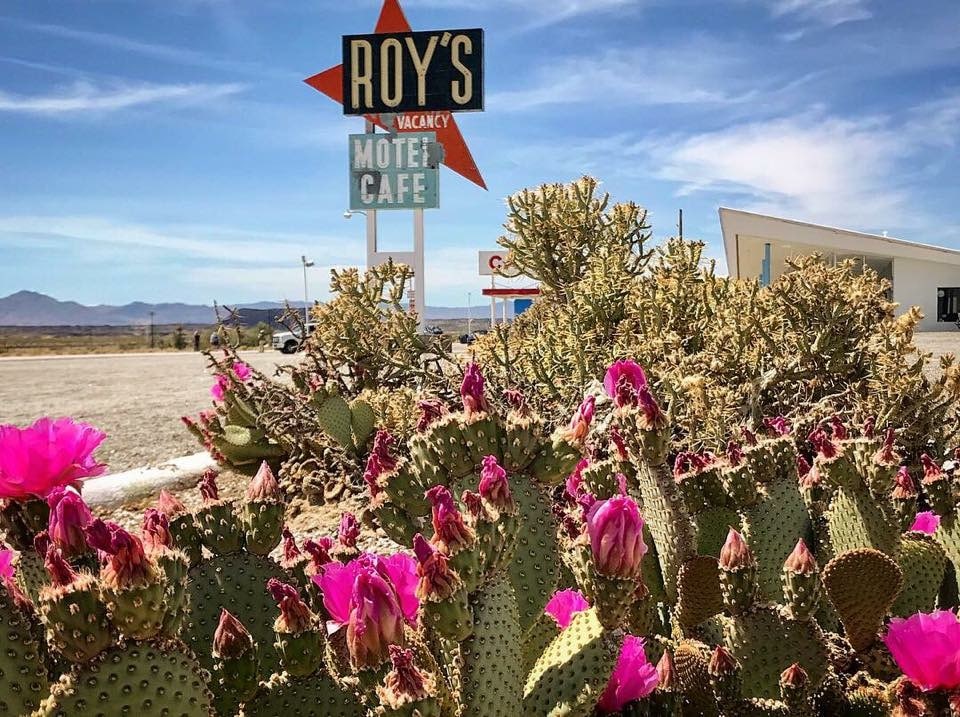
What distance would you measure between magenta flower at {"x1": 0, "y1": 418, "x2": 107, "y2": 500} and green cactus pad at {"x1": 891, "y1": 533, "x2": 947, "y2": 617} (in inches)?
69.1

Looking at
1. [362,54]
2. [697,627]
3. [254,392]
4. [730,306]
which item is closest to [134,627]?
[697,627]

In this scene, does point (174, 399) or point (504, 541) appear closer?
point (504, 541)

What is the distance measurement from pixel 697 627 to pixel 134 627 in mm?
1102

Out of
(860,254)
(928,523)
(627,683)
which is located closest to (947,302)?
(860,254)

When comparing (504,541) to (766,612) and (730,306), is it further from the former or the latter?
(730,306)

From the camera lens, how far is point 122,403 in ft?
44.1

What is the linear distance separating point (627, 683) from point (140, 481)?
615 centimetres

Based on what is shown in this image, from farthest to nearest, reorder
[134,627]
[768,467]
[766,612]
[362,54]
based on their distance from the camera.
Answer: [362,54] < [768,467] < [766,612] < [134,627]

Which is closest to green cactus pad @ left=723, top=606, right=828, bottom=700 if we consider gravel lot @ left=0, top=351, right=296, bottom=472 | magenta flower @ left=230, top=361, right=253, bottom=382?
magenta flower @ left=230, top=361, right=253, bottom=382

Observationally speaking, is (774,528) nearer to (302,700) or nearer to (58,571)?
(302,700)

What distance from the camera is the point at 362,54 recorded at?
1336cm

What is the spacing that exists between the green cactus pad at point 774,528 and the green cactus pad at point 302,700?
107 cm

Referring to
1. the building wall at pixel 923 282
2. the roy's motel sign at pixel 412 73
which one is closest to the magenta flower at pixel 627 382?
the roy's motel sign at pixel 412 73

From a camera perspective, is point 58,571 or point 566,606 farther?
point 566,606
